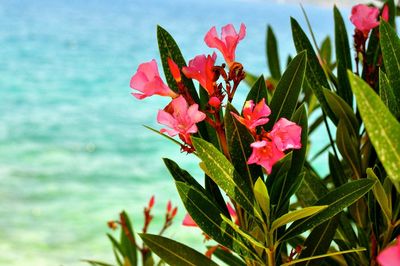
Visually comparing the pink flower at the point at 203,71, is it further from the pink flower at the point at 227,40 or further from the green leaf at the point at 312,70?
the green leaf at the point at 312,70

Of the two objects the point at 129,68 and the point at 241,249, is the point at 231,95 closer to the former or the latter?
the point at 241,249

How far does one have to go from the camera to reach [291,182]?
0.59 metres

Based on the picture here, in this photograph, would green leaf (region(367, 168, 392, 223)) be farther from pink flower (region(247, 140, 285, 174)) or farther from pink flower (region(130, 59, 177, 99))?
pink flower (region(130, 59, 177, 99))

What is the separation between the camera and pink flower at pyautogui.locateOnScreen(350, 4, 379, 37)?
74 cm

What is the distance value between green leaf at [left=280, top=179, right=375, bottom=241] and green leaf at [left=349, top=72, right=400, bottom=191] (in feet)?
0.45

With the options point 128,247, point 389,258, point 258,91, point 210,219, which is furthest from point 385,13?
point 128,247

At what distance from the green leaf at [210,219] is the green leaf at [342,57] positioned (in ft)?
0.92

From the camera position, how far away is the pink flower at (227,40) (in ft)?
1.92

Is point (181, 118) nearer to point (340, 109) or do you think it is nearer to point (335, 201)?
point (335, 201)

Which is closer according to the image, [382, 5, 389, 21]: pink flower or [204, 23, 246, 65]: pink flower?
[204, 23, 246, 65]: pink flower

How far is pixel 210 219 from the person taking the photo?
0.59 m

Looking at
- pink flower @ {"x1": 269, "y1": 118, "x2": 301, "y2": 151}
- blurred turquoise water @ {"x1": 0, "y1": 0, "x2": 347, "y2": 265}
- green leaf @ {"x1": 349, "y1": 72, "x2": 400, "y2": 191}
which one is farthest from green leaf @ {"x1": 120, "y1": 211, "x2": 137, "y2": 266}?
blurred turquoise water @ {"x1": 0, "y1": 0, "x2": 347, "y2": 265}

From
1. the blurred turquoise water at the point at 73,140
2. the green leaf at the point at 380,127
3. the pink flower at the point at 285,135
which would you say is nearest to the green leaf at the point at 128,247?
Result: the pink flower at the point at 285,135

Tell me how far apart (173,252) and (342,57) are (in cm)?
34
